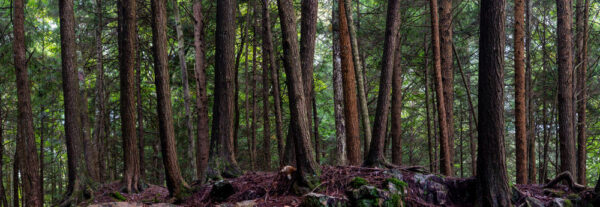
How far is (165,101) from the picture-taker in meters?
7.36

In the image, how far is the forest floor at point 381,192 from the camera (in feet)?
18.3

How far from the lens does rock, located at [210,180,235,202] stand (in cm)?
707

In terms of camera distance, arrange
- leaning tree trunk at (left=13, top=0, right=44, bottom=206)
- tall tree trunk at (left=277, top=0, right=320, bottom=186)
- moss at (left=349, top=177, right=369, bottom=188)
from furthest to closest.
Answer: leaning tree trunk at (left=13, top=0, right=44, bottom=206) → tall tree trunk at (left=277, top=0, right=320, bottom=186) → moss at (left=349, top=177, right=369, bottom=188)

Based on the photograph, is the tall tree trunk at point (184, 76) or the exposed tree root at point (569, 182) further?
the tall tree trunk at point (184, 76)

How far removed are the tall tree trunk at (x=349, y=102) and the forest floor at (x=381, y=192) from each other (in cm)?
203

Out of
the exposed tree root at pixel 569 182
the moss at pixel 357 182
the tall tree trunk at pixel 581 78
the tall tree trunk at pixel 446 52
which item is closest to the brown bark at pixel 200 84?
the moss at pixel 357 182

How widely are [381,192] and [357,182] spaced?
512 mm

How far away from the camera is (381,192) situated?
5445 mm

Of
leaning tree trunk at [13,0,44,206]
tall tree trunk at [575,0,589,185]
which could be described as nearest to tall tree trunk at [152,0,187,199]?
leaning tree trunk at [13,0,44,206]

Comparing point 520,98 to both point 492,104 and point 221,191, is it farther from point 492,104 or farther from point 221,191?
point 221,191

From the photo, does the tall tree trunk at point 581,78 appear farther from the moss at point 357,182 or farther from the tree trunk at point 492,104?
the moss at point 357,182

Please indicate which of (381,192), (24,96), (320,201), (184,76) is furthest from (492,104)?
(24,96)

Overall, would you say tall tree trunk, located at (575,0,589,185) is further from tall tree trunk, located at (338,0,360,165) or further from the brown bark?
the brown bark

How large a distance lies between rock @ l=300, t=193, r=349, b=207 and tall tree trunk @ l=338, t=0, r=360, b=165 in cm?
334
